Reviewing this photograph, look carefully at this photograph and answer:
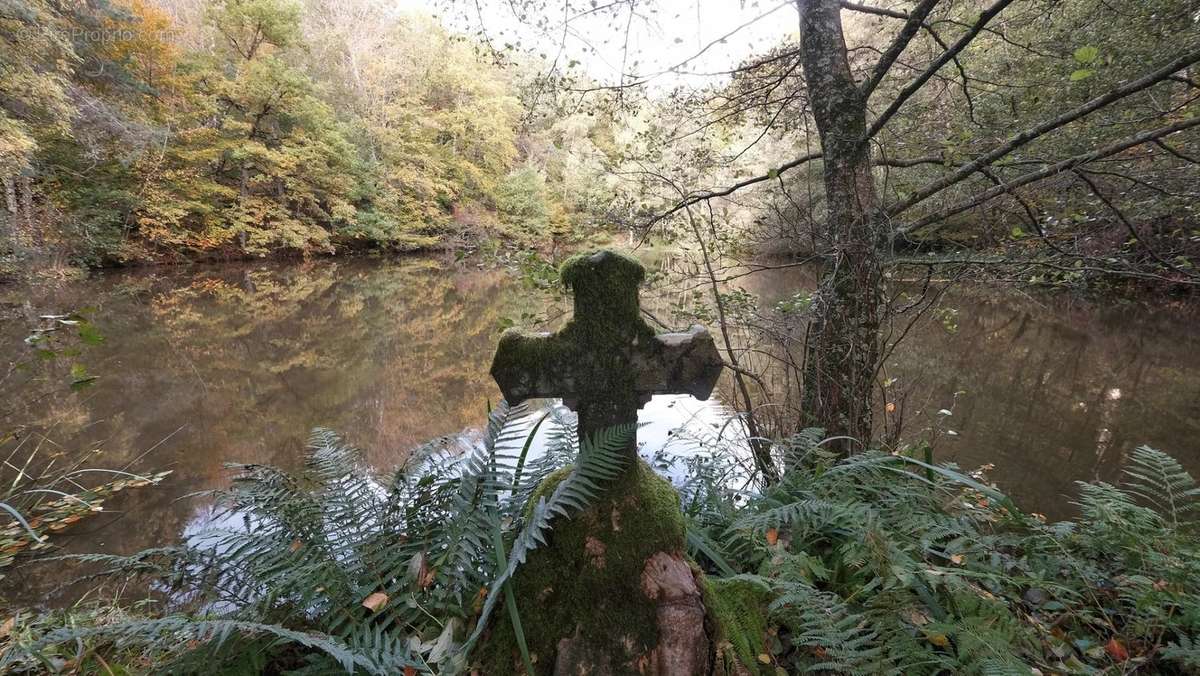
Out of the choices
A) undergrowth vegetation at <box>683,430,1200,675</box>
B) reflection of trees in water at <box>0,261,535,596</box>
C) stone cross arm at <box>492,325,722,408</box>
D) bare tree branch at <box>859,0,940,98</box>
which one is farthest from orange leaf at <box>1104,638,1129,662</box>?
reflection of trees in water at <box>0,261,535,596</box>

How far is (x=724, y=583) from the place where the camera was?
1720 mm

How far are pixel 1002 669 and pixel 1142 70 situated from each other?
690 centimetres

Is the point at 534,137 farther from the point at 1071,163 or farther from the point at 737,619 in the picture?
the point at 737,619

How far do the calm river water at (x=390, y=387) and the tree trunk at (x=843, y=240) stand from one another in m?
1.24

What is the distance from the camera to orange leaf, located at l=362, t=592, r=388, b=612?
1643mm

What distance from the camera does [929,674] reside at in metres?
1.46

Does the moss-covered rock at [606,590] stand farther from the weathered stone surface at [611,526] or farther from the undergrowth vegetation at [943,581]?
the undergrowth vegetation at [943,581]

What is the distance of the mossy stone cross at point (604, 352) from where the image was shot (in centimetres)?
168

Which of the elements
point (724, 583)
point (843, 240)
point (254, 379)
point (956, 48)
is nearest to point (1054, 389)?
point (843, 240)

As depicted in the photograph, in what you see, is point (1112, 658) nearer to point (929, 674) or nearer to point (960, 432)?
point (929, 674)

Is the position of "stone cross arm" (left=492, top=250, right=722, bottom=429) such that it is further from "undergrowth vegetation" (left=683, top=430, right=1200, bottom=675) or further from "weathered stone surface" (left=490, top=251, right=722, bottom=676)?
"undergrowth vegetation" (left=683, top=430, right=1200, bottom=675)

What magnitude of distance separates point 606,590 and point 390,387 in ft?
22.1

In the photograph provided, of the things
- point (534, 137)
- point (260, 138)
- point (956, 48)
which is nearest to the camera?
point (956, 48)

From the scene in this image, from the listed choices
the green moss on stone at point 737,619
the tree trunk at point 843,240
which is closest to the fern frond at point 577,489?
the green moss on stone at point 737,619
